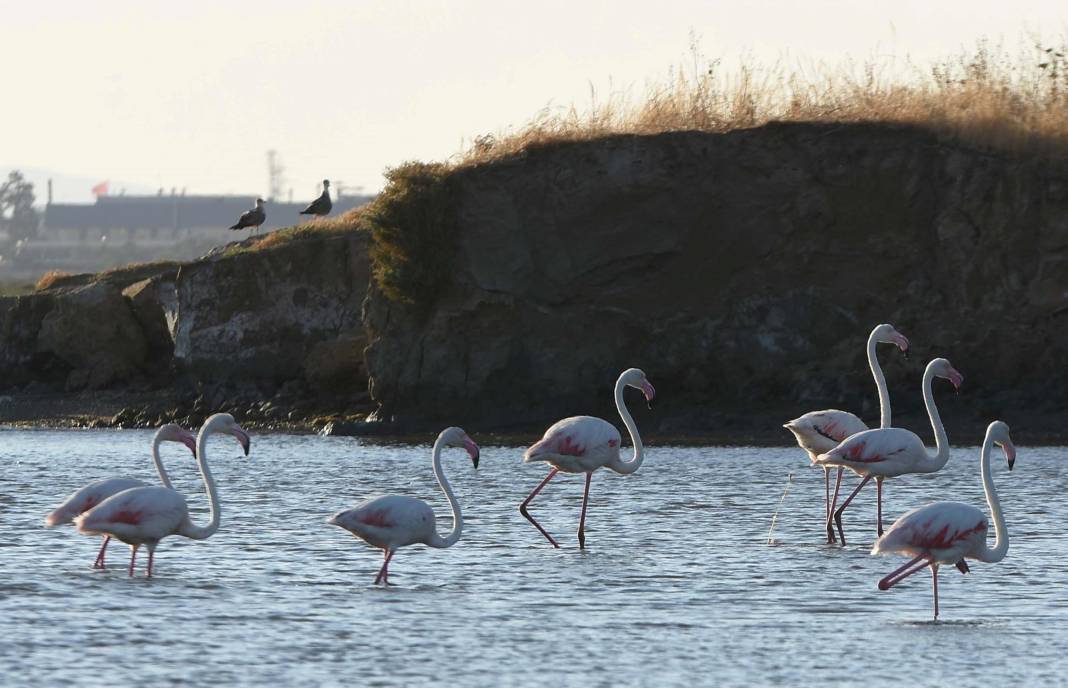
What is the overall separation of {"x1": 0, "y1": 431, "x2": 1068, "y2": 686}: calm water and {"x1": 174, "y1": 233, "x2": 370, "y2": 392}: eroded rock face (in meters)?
14.2

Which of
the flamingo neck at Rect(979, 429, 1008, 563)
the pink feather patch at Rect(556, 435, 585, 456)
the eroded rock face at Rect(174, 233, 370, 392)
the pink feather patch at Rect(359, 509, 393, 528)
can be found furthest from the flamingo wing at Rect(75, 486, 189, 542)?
the eroded rock face at Rect(174, 233, 370, 392)

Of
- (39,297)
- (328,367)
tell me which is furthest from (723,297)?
(39,297)

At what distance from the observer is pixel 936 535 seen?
12133mm

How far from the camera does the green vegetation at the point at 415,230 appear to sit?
3061cm

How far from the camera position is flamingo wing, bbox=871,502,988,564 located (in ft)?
39.7

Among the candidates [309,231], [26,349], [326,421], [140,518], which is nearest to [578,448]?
[140,518]

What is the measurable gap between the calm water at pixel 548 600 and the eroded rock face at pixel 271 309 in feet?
46.5

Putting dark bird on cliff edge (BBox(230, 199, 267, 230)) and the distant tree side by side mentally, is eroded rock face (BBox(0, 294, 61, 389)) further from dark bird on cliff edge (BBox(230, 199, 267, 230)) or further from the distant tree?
the distant tree

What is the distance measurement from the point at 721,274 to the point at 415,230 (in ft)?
17.5

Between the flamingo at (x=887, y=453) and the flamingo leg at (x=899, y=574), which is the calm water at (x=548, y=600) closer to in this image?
the flamingo leg at (x=899, y=574)

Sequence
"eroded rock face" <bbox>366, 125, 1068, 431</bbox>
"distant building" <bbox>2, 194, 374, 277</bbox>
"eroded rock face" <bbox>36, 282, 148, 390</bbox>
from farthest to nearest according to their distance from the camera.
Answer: "distant building" <bbox>2, 194, 374, 277</bbox> < "eroded rock face" <bbox>36, 282, 148, 390</bbox> < "eroded rock face" <bbox>366, 125, 1068, 431</bbox>

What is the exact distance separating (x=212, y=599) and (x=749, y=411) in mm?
16901

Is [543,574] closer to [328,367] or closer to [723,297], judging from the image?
[723,297]

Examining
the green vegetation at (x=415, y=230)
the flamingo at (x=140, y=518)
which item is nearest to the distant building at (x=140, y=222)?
the green vegetation at (x=415, y=230)
